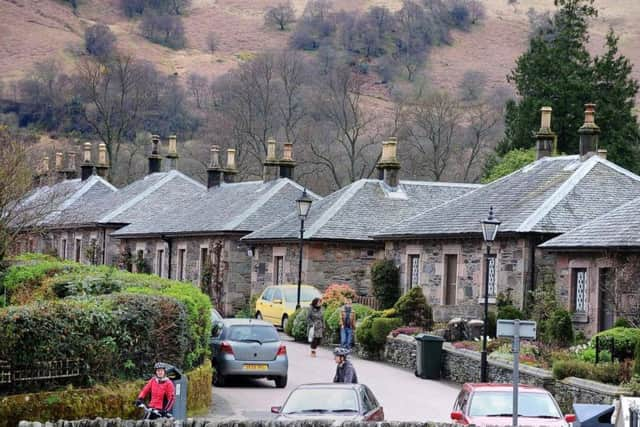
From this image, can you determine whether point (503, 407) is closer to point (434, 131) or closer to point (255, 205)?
point (255, 205)

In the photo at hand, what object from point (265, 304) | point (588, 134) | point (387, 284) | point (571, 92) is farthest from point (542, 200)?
point (571, 92)

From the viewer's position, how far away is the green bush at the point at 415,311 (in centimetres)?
3647

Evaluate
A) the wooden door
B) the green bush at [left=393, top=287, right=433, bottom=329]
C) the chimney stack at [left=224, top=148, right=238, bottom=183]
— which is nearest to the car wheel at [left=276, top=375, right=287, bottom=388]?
the green bush at [left=393, top=287, right=433, bottom=329]

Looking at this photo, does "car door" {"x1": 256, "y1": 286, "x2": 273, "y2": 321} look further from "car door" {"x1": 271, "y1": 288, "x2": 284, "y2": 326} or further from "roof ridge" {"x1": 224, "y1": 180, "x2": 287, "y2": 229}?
"roof ridge" {"x1": 224, "y1": 180, "x2": 287, "y2": 229}

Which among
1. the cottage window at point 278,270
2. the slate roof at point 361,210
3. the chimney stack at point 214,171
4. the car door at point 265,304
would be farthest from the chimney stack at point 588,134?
the chimney stack at point 214,171

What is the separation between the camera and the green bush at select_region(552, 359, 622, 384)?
81.7 feet

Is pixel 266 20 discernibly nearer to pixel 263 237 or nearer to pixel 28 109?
pixel 28 109

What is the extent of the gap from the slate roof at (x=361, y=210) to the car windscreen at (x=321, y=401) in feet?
84.8

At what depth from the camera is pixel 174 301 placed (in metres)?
22.7

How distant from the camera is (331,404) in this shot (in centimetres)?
1869

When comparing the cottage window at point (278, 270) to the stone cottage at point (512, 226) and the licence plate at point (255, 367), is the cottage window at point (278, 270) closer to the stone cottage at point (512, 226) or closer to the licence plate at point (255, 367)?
the stone cottage at point (512, 226)

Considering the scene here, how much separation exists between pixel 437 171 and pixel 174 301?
6066cm

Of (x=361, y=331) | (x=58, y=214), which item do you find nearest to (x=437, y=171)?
(x=58, y=214)

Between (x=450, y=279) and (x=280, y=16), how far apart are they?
6053 inches
